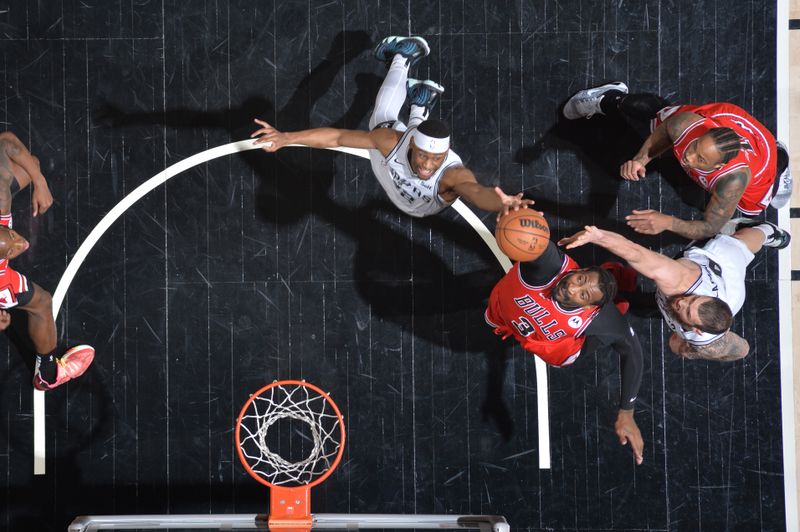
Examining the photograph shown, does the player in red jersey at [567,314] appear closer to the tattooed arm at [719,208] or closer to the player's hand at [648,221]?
the player's hand at [648,221]

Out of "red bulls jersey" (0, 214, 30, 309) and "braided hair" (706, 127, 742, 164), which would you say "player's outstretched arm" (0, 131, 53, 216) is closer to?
"red bulls jersey" (0, 214, 30, 309)

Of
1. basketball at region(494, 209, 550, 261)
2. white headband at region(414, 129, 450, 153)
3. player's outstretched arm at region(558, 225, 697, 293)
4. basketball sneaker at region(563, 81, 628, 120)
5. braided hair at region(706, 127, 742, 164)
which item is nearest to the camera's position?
basketball at region(494, 209, 550, 261)

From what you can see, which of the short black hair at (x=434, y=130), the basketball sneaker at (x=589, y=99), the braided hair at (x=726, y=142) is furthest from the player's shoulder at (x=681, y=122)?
the short black hair at (x=434, y=130)

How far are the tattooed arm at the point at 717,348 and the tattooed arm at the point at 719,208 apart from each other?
0.75 m

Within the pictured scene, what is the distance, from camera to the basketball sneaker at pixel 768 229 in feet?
17.0

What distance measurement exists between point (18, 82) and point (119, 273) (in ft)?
5.55

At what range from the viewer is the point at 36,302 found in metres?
5.12

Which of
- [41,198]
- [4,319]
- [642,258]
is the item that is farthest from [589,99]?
[4,319]

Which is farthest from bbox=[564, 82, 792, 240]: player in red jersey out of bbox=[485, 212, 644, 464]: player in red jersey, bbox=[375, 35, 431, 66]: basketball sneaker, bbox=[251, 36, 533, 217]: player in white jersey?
bbox=[375, 35, 431, 66]: basketball sneaker

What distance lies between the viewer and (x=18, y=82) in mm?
5430

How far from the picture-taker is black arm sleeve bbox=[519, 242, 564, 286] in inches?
166

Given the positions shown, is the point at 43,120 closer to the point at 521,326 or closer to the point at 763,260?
the point at 521,326

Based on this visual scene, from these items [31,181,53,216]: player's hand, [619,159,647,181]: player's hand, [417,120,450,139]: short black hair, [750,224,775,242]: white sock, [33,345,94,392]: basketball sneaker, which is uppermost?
[417,120,450,139]: short black hair

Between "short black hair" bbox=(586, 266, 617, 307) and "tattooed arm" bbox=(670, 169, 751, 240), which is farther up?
"tattooed arm" bbox=(670, 169, 751, 240)
